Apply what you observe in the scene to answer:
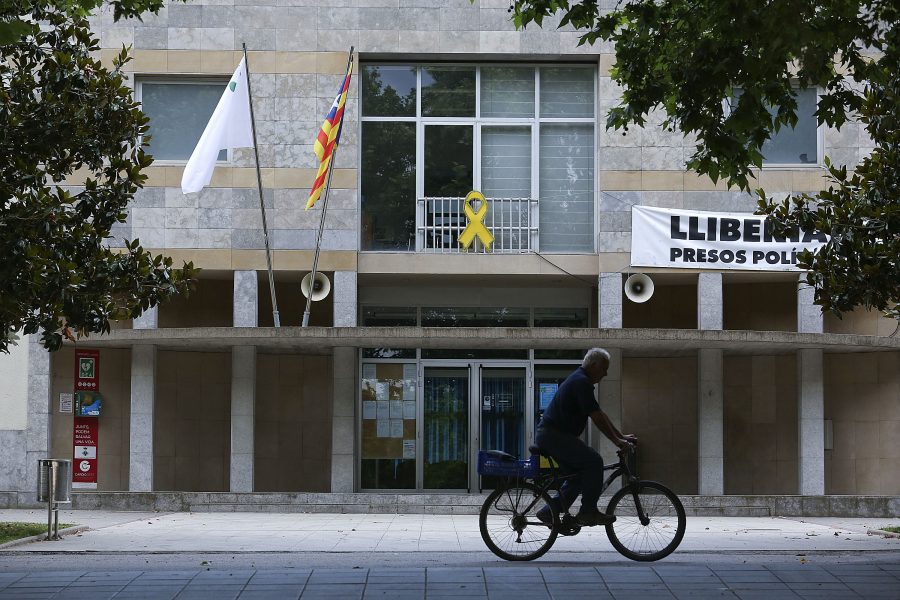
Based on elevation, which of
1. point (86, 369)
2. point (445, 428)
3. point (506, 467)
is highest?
point (86, 369)

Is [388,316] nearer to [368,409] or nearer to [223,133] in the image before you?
[368,409]

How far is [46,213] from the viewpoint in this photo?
41.8 ft

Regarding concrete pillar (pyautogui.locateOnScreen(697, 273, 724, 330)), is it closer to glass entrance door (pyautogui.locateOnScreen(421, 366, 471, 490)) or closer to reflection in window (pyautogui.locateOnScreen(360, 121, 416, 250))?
glass entrance door (pyautogui.locateOnScreen(421, 366, 471, 490))

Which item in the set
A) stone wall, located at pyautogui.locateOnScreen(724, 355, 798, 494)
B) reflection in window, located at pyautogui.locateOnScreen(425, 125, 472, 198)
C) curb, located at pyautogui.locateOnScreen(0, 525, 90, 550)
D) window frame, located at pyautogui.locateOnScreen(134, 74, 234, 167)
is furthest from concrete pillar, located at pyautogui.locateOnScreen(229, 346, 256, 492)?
stone wall, located at pyautogui.locateOnScreen(724, 355, 798, 494)

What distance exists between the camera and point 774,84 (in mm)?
10219

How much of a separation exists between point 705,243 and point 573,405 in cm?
1277

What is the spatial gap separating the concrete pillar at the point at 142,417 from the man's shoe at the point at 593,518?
43.7ft

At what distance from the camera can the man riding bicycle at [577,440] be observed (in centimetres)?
1028

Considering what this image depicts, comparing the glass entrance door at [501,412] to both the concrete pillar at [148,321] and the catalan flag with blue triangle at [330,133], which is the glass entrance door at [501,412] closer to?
the catalan flag with blue triangle at [330,133]

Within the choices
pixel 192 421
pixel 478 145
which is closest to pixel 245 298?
pixel 192 421

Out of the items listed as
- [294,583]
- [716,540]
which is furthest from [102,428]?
[294,583]

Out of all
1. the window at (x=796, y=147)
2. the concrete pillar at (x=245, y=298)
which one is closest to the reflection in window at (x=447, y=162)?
the concrete pillar at (x=245, y=298)

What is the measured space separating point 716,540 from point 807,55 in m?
6.86

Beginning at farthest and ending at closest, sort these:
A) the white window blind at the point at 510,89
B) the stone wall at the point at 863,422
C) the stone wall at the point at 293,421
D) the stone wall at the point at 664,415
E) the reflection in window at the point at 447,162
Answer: the stone wall at the point at 664,415 → the stone wall at the point at 293,421 → the stone wall at the point at 863,422 → the white window blind at the point at 510,89 → the reflection in window at the point at 447,162
